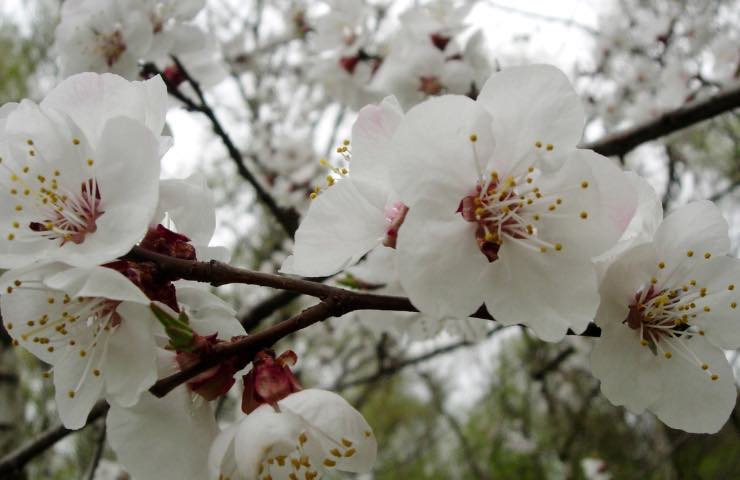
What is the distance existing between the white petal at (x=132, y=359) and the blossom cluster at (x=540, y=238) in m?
0.22

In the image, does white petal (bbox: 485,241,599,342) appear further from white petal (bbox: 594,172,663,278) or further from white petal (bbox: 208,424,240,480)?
white petal (bbox: 208,424,240,480)

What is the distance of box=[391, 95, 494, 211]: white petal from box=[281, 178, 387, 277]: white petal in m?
0.09

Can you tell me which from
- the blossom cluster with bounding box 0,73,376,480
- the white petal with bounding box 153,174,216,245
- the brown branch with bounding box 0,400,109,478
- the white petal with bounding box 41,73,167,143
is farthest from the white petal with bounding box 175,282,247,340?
the brown branch with bounding box 0,400,109,478

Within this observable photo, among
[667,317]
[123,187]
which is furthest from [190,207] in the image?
[667,317]

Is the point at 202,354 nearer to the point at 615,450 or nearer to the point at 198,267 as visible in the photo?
the point at 198,267

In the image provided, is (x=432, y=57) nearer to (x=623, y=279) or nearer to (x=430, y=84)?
(x=430, y=84)

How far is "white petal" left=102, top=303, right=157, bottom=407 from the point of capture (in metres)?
0.83

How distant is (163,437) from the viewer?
36.1 inches

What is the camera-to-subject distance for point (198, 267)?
0.88 m

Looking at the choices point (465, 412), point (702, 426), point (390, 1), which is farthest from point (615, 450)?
point (702, 426)

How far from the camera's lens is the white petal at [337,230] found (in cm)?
90

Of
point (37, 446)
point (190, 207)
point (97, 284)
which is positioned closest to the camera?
point (97, 284)

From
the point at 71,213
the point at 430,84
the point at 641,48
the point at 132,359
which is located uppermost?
the point at 71,213

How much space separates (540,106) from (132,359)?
2.18ft
